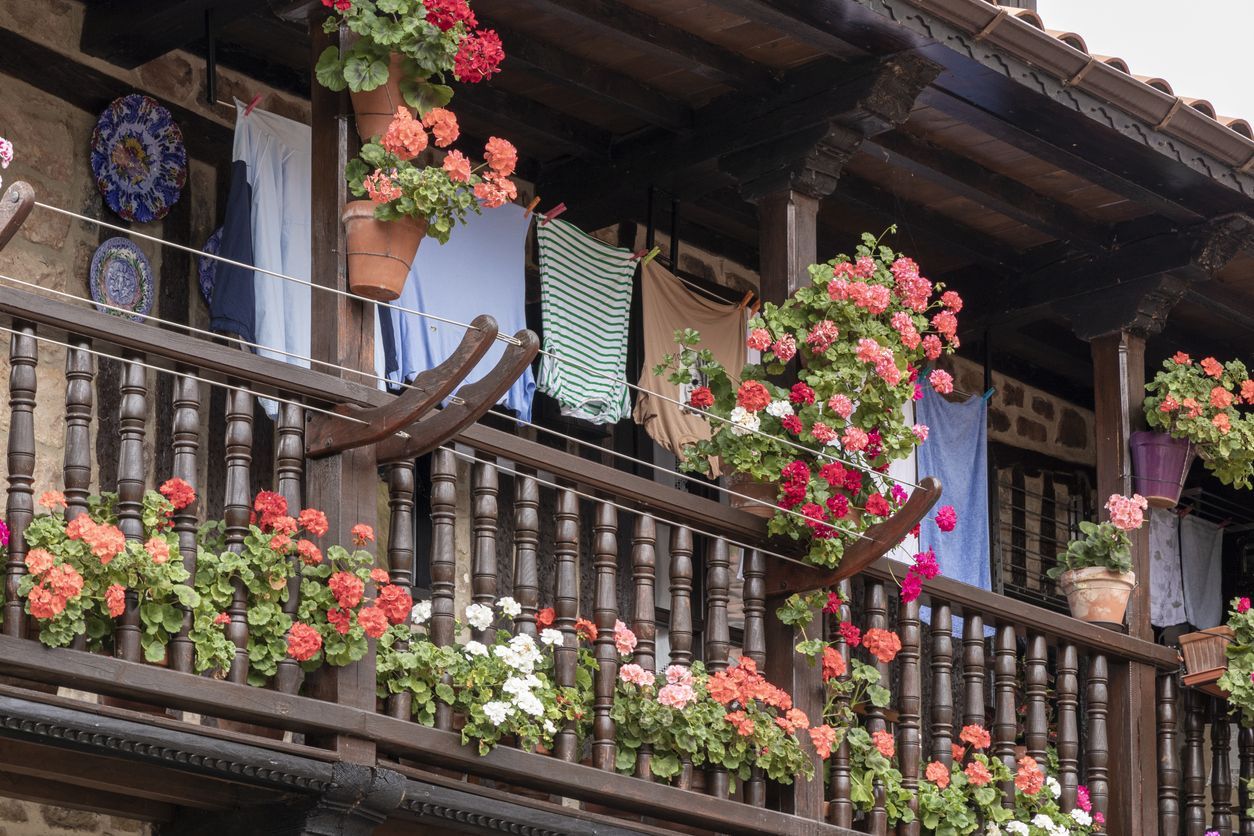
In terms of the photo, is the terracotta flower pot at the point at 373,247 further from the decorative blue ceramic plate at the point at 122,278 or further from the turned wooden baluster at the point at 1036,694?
the turned wooden baluster at the point at 1036,694

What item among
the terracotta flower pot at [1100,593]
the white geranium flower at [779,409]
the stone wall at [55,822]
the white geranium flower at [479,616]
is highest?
the white geranium flower at [779,409]

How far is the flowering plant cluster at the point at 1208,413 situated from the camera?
916 cm

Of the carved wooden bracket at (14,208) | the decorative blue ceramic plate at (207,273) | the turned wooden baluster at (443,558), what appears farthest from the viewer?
the decorative blue ceramic plate at (207,273)

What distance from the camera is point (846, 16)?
25.0 ft

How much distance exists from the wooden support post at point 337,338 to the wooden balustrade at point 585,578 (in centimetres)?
8

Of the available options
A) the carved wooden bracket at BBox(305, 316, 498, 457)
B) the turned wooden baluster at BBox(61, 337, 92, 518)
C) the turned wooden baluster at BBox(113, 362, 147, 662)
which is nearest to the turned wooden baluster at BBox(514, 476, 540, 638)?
the carved wooden bracket at BBox(305, 316, 498, 457)

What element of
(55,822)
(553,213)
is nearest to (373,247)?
(553,213)

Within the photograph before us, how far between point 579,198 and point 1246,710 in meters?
3.39

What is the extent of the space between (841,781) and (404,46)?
9.61 feet

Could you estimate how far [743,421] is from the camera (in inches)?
299

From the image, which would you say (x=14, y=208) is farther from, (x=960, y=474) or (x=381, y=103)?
(x=960, y=474)

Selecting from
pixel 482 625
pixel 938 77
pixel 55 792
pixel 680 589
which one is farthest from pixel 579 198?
pixel 55 792

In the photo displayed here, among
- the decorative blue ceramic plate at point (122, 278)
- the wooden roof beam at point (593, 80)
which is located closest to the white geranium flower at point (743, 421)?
the wooden roof beam at point (593, 80)

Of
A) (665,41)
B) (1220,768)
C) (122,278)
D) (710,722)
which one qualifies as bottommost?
(710,722)
